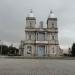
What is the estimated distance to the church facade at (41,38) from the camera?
75438 mm

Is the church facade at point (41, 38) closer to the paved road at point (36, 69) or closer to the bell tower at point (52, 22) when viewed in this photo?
the bell tower at point (52, 22)

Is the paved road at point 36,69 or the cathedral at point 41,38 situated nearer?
the paved road at point 36,69

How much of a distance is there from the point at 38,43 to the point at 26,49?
15.7 feet

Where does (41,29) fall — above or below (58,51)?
above

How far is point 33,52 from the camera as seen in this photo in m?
75.5

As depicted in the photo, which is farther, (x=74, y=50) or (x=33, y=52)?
(x=74, y=50)

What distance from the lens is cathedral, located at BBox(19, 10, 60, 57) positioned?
75.4 meters

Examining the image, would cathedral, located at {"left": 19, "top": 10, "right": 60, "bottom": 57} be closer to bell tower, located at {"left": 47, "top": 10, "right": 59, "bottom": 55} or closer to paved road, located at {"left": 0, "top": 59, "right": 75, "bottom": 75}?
bell tower, located at {"left": 47, "top": 10, "right": 59, "bottom": 55}

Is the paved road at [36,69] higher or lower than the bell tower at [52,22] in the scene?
lower

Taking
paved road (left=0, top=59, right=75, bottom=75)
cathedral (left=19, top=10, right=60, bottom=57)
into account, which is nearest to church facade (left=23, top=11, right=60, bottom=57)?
cathedral (left=19, top=10, right=60, bottom=57)

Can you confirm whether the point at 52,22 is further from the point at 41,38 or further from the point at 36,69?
the point at 36,69

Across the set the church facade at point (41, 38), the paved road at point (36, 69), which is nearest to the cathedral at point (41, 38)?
the church facade at point (41, 38)

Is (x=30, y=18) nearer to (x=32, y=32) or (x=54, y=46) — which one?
(x=32, y=32)

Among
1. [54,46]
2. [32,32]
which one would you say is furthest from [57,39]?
[32,32]
